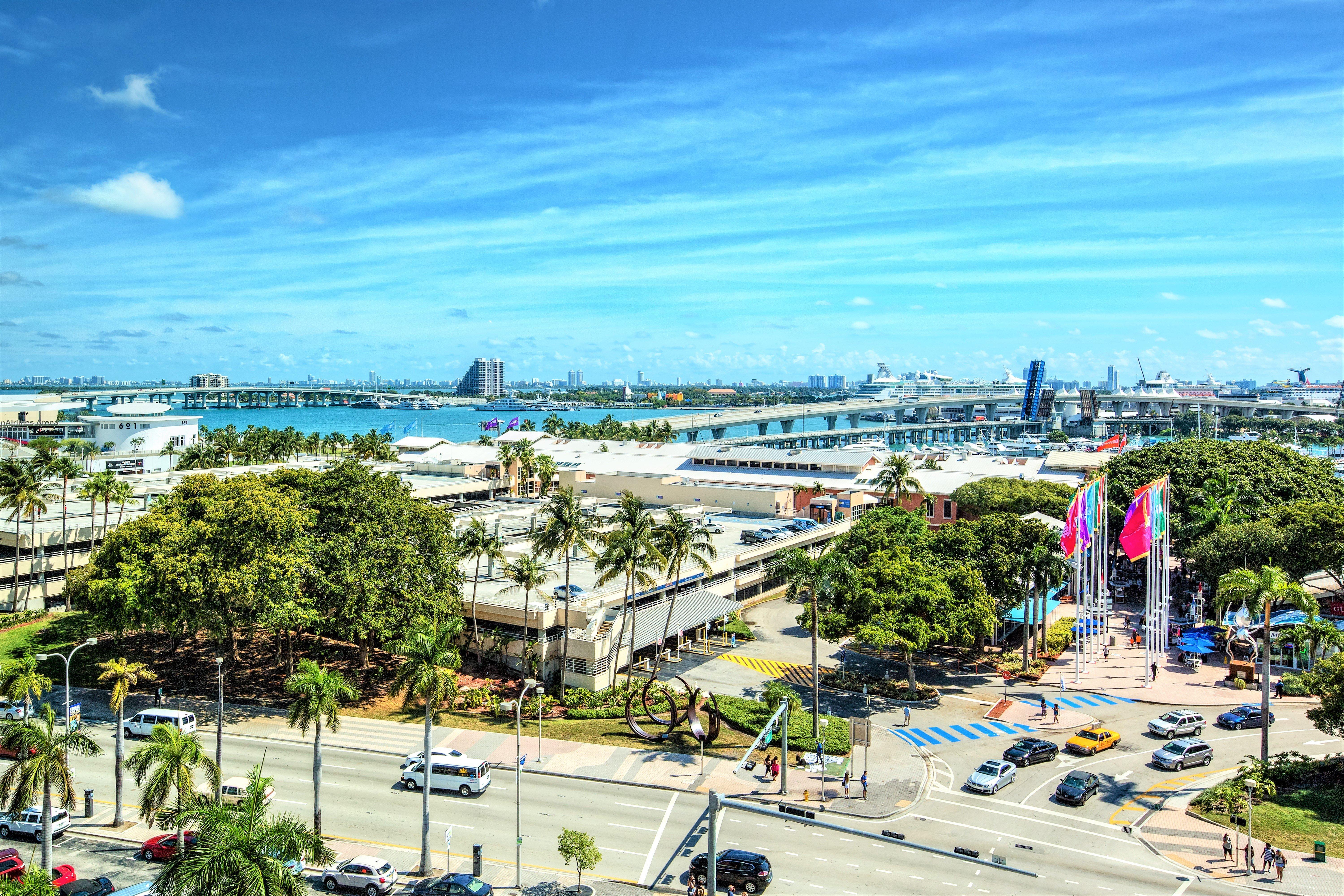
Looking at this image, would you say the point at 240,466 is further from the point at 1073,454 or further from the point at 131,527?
the point at 1073,454

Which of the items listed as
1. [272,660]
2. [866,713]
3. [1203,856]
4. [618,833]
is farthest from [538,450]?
[1203,856]

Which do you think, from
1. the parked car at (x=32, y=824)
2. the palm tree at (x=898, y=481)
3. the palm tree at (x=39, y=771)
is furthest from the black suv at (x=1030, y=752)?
the palm tree at (x=898, y=481)

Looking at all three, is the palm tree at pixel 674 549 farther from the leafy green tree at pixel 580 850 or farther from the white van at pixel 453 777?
the leafy green tree at pixel 580 850

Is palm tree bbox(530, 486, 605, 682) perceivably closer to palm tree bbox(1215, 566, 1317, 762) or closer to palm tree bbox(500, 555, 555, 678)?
palm tree bbox(500, 555, 555, 678)

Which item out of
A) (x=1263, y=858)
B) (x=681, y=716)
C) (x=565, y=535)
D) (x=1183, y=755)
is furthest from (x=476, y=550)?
(x=1263, y=858)

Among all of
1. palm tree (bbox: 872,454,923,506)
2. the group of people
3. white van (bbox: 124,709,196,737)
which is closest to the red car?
white van (bbox: 124,709,196,737)

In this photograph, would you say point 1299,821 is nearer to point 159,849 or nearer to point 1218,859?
point 1218,859
